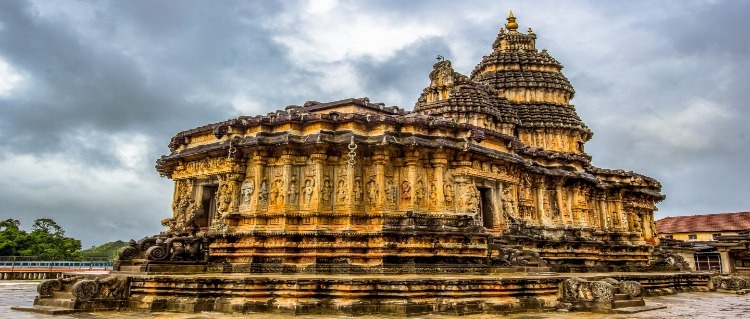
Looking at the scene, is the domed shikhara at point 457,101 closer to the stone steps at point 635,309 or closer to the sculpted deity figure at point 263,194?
the sculpted deity figure at point 263,194

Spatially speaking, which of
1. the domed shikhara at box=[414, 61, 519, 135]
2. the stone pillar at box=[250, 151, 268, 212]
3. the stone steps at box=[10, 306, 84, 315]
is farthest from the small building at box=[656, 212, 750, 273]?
the stone steps at box=[10, 306, 84, 315]

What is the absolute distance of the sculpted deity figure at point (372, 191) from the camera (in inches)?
662

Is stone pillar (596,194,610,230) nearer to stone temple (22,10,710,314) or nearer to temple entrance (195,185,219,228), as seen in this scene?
stone temple (22,10,710,314)

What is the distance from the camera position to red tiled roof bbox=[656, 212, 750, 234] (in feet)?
182

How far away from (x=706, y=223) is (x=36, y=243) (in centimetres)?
6452

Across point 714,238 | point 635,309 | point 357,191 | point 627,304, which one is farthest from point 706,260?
point 357,191

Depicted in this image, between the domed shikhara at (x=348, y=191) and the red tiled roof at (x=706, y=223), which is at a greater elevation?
the red tiled roof at (x=706, y=223)

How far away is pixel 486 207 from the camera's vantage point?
19766 millimetres

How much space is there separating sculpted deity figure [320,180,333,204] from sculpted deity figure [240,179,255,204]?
2.16m

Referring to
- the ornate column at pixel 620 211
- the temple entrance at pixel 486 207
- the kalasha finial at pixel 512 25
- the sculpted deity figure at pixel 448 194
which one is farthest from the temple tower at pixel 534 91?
the sculpted deity figure at pixel 448 194

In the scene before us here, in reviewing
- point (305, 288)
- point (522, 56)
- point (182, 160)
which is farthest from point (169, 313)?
point (522, 56)

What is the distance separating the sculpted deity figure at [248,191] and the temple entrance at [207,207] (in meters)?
1.98

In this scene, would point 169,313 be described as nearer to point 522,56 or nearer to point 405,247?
point 405,247

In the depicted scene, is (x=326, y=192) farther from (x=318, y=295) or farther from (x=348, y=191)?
(x=318, y=295)
